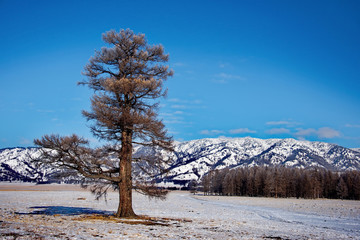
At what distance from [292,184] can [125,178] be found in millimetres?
111694

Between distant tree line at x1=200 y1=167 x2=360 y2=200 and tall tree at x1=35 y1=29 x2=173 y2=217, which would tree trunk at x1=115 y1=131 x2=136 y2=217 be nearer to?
tall tree at x1=35 y1=29 x2=173 y2=217

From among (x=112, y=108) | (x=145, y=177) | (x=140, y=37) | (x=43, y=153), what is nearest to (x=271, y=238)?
(x=145, y=177)

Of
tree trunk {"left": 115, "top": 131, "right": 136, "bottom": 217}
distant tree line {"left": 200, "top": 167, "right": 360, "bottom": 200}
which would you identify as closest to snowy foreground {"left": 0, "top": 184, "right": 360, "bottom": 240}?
tree trunk {"left": 115, "top": 131, "right": 136, "bottom": 217}

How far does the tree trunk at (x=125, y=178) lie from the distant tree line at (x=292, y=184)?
102 m

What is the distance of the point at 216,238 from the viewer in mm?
13133

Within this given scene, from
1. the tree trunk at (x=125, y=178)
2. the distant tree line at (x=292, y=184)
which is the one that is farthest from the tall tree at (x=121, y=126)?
the distant tree line at (x=292, y=184)

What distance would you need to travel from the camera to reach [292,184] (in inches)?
4555

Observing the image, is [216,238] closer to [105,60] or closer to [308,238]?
[308,238]

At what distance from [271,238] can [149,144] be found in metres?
9.28

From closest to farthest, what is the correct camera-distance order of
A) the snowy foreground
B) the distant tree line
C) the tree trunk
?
the snowy foreground
the tree trunk
the distant tree line

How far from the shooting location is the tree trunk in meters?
18.6

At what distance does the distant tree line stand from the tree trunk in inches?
4004

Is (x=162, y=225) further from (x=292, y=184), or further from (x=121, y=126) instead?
(x=292, y=184)

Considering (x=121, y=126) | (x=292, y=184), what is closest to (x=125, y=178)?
(x=121, y=126)
